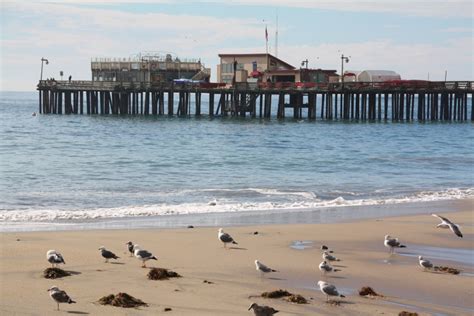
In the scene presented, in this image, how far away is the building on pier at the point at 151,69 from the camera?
262 feet

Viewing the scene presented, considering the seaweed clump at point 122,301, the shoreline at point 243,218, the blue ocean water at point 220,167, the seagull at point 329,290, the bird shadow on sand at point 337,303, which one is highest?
the seagull at point 329,290

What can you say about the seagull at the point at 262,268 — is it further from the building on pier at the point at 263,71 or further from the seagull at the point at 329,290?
the building on pier at the point at 263,71

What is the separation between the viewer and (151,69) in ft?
262

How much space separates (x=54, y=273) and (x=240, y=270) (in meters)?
2.85

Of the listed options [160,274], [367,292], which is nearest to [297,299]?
[367,292]

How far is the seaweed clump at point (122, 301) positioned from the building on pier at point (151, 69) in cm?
6870

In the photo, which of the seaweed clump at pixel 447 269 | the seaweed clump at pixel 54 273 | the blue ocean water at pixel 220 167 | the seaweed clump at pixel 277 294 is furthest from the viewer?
the blue ocean water at pixel 220 167

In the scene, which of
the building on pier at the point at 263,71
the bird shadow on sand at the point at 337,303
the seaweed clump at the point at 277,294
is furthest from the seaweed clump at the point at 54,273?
the building on pier at the point at 263,71

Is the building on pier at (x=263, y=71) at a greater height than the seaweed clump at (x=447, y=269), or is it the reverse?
the building on pier at (x=263, y=71)

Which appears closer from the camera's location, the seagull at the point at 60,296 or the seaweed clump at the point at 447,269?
the seagull at the point at 60,296

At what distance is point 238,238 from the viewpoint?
53.0 feet

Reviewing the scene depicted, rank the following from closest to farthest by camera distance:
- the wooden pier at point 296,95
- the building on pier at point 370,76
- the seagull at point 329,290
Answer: the seagull at point 329,290, the wooden pier at point 296,95, the building on pier at point 370,76

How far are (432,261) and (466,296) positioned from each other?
245 cm

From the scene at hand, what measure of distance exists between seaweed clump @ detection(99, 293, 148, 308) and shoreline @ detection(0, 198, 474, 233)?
6.51 m
